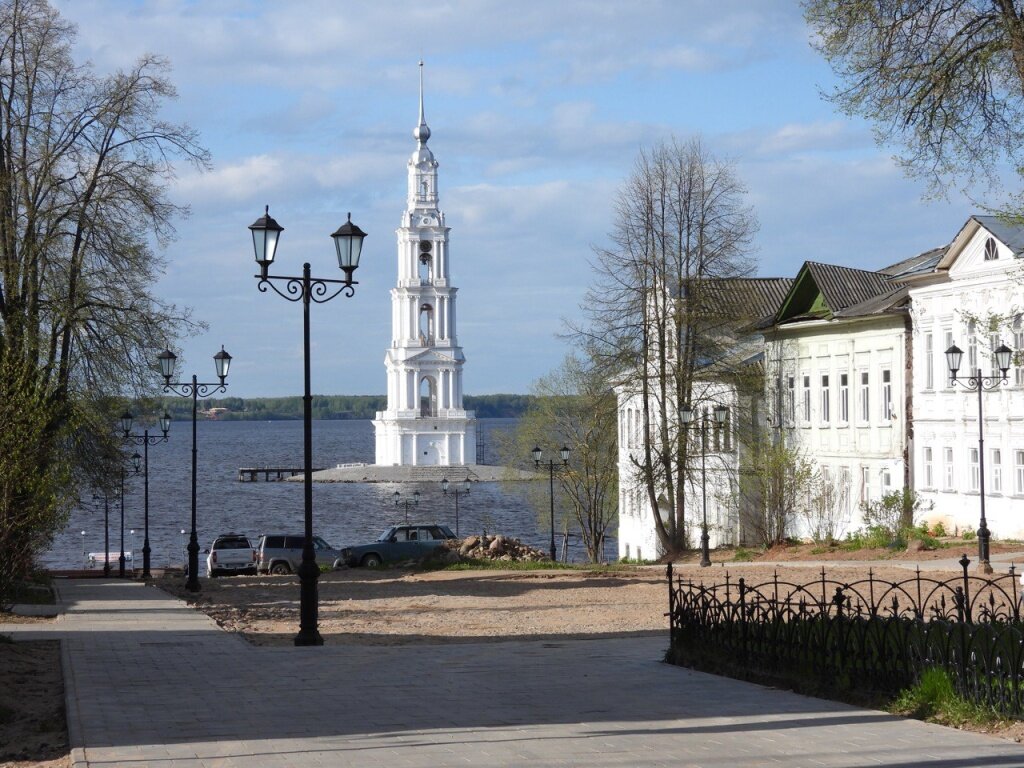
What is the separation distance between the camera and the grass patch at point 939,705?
1024 cm

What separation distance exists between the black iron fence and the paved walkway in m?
0.35

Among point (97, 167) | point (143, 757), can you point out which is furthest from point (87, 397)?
point (143, 757)

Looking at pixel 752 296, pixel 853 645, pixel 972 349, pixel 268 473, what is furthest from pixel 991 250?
pixel 268 473

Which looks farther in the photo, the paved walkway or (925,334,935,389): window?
(925,334,935,389): window

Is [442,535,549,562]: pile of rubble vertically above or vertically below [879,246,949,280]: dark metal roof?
below

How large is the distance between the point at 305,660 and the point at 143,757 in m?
6.63

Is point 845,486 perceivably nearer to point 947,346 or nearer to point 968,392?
point 947,346

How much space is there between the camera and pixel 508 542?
45438mm

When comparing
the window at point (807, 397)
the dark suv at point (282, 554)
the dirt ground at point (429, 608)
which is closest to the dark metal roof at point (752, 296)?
the window at point (807, 397)

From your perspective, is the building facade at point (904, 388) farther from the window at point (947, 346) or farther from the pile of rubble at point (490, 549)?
the pile of rubble at point (490, 549)

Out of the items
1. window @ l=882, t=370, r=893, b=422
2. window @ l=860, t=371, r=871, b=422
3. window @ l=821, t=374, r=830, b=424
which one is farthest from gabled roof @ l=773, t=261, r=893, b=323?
window @ l=882, t=370, r=893, b=422

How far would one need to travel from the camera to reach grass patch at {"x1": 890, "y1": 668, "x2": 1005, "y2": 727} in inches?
403

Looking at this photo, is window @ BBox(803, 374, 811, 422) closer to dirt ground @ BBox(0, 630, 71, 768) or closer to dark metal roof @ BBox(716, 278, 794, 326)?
dark metal roof @ BBox(716, 278, 794, 326)

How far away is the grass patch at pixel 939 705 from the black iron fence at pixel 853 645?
76 mm
